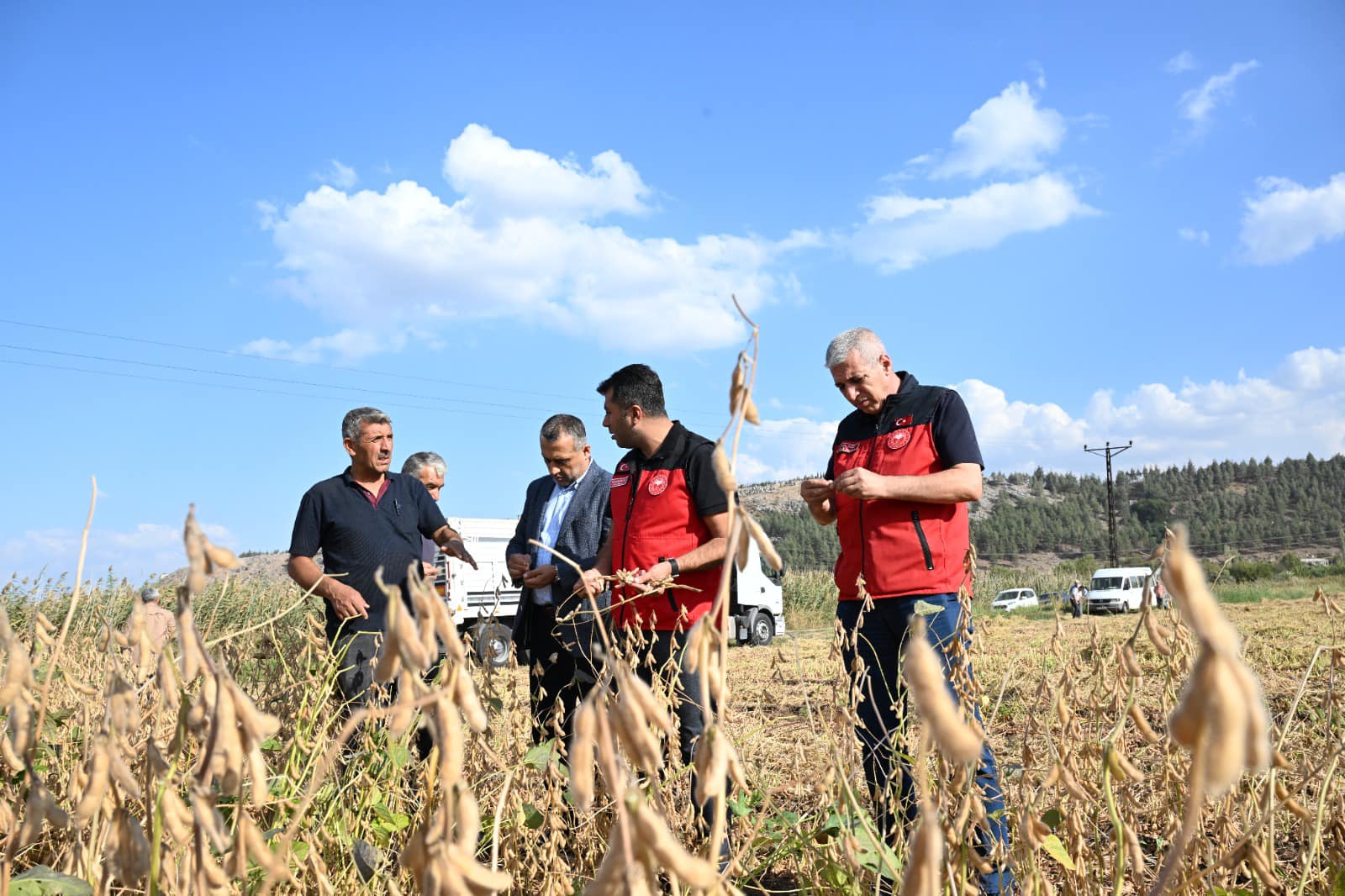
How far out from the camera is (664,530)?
3.28 metres

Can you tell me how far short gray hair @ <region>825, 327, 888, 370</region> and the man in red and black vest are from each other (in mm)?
565

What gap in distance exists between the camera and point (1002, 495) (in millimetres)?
100438

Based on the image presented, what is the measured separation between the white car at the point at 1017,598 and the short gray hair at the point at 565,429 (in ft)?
114

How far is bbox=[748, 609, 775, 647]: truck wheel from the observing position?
1920 cm

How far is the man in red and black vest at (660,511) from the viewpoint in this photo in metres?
3.11

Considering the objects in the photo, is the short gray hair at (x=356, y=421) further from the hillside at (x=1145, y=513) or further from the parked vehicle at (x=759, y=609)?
the hillside at (x=1145, y=513)

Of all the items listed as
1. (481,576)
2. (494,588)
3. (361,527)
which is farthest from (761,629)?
(361,527)

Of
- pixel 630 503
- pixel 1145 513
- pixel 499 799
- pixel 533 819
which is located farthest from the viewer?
pixel 1145 513

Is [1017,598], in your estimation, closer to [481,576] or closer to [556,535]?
[481,576]

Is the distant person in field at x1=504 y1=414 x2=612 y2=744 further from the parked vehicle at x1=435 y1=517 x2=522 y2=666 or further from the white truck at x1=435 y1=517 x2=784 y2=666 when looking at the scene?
the parked vehicle at x1=435 y1=517 x2=522 y2=666

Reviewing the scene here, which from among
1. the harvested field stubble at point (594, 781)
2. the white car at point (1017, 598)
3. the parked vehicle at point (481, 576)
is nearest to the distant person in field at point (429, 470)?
the harvested field stubble at point (594, 781)

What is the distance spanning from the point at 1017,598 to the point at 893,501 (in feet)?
129

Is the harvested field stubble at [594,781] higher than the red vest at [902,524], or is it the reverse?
the red vest at [902,524]

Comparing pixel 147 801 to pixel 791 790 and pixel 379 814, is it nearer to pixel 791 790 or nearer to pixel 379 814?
pixel 379 814
